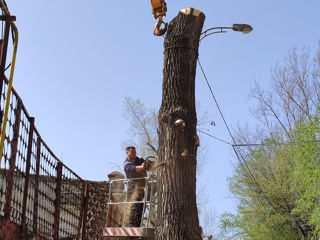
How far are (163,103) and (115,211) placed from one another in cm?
352

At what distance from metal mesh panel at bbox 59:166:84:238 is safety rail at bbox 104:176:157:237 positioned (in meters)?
0.58

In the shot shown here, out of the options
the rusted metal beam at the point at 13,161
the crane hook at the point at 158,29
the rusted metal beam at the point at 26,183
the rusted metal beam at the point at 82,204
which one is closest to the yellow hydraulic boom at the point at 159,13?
the crane hook at the point at 158,29

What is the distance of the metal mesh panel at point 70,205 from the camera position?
27.3 feet

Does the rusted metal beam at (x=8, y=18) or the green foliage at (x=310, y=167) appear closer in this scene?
the rusted metal beam at (x=8, y=18)

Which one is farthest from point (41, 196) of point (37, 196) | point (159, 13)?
point (159, 13)

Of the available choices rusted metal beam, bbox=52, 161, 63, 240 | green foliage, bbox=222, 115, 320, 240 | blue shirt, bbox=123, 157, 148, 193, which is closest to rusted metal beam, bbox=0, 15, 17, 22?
rusted metal beam, bbox=52, 161, 63, 240

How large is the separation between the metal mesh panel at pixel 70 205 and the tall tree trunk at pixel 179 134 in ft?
7.19

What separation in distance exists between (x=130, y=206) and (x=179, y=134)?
2694 mm

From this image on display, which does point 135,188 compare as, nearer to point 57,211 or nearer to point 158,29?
point 57,211

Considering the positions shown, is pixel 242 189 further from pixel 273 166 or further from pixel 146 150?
pixel 146 150

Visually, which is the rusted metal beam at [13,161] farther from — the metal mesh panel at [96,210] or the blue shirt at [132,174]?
the metal mesh panel at [96,210]

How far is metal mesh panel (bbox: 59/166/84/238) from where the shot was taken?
27.3 ft

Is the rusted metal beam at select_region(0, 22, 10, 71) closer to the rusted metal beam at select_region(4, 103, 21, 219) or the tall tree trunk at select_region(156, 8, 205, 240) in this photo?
the rusted metal beam at select_region(4, 103, 21, 219)

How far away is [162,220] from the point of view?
259 inches
